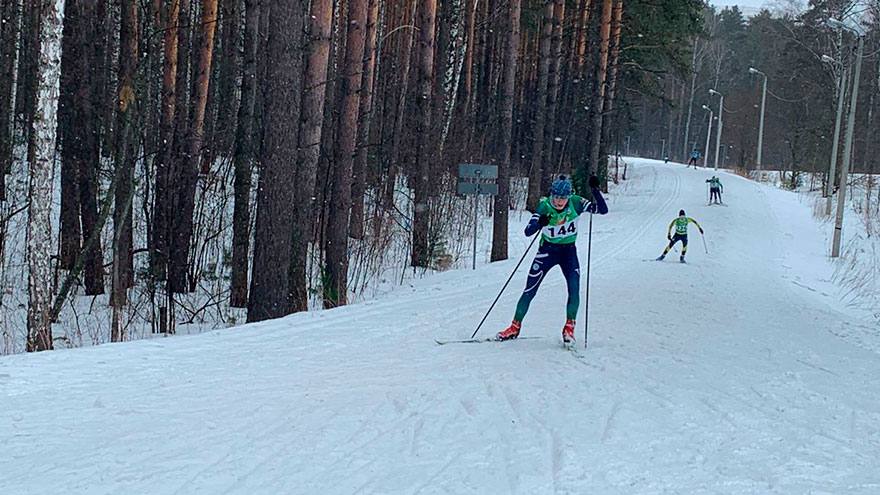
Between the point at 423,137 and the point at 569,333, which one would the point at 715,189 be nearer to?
the point at 423,137

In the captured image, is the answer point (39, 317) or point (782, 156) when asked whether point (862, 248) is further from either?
point (782, 156)

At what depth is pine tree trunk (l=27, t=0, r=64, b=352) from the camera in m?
8.78

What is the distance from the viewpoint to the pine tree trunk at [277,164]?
10.8m

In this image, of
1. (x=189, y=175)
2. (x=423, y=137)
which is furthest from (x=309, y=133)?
(x=423, y=137)

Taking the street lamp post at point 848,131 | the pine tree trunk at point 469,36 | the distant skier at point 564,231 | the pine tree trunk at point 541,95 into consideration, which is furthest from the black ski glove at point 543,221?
the pine tree trunk at point 469,36

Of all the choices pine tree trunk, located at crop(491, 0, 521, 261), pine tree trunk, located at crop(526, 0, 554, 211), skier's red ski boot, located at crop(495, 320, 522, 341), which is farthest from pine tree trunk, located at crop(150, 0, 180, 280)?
pine tree trunk, located at crop(526, 0, 554, 211)

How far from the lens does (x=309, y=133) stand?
465 inches

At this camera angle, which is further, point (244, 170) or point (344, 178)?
point (244, 170)

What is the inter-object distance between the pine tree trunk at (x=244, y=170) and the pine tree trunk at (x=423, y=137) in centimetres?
376

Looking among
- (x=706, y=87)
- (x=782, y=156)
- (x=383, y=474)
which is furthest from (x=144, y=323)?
(x=706, y=87)

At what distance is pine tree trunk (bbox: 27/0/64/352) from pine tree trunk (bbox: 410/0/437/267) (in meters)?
8.54

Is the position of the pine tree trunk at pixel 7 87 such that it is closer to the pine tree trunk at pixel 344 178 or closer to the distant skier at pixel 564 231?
the pine tree trunk at pixel 344 178

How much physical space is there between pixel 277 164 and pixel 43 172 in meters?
2.97

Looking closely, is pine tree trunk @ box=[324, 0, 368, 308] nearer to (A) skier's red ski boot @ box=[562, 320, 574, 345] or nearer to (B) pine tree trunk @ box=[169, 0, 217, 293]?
(B) pine tree trunk @ box=[169, 0, 217, 293]
